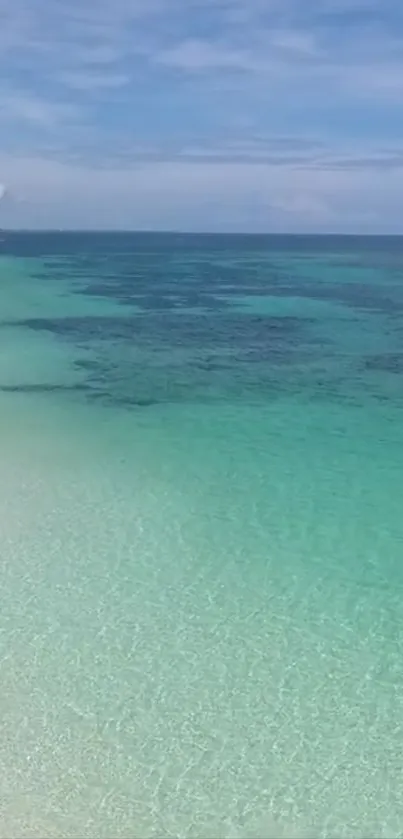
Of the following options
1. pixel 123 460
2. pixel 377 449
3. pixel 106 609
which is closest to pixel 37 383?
pixel 123 460

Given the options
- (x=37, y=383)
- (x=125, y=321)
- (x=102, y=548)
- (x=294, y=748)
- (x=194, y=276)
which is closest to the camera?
A: (x=294, y=748)

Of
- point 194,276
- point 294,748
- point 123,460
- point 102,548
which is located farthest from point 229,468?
point 194,276

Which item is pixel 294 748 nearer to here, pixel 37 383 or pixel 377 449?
pixel 377 449

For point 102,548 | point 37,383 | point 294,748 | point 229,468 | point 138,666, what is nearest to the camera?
point 294,748

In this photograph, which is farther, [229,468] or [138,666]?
[229,468]

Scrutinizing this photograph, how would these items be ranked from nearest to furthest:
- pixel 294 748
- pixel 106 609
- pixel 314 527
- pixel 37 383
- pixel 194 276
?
pixel 294 748 → pixel 106 609 → pixel 314 527 → pixel 37 383 → pixel 194 276

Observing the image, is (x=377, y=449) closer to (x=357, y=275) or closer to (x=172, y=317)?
(x=172, y=317)
